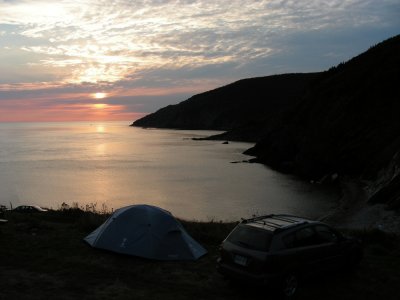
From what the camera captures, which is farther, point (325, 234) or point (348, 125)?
point (348, 125)

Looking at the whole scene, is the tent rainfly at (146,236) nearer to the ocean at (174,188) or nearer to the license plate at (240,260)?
A: the license plate at (240,260)

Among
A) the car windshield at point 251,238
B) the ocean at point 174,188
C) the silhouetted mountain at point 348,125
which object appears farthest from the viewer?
the silhouetted mountain at point 348,125

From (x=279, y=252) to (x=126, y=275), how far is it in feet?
14.5

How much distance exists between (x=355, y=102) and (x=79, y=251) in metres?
63.6

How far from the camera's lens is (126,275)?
39.7 feet

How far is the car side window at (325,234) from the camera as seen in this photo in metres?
11.4

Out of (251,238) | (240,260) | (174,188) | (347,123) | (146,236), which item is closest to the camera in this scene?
(240,260)

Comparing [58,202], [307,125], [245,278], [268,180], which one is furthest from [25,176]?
[245,278]

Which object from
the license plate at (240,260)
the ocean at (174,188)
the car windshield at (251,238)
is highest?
the car windshield at (251,238)

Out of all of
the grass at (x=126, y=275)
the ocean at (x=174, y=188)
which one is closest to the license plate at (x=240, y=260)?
the grass at (x=126, y=275)

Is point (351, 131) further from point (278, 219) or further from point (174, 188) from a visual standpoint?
point (278, 219)

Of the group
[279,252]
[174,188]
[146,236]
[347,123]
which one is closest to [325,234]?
[279,252]

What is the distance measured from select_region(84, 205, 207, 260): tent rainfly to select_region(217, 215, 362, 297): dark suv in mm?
3181

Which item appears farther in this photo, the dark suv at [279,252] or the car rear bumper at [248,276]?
the dark suv at [279,252]
